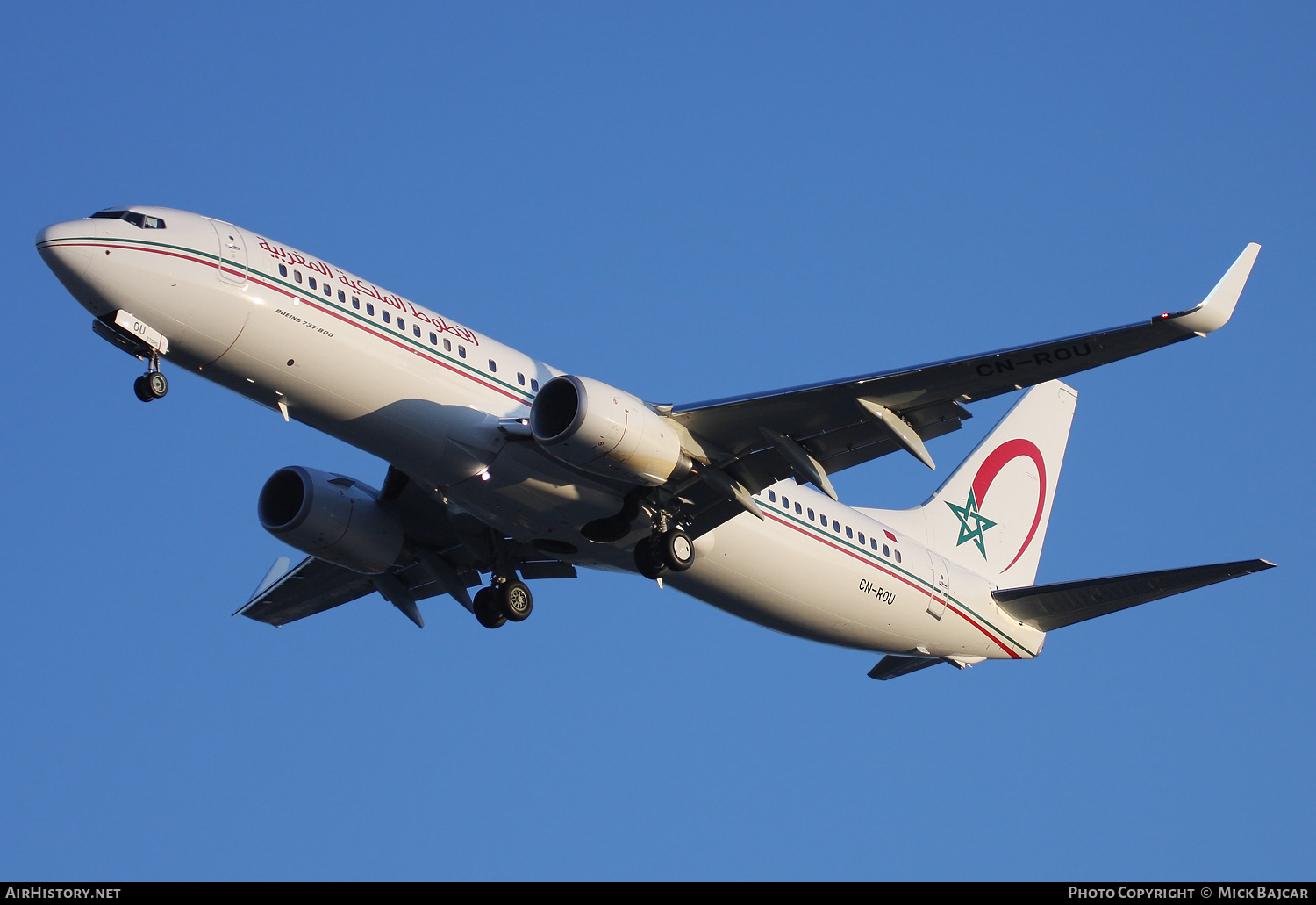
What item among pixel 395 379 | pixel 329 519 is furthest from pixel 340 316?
pixel 329 519

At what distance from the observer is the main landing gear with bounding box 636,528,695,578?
2623cm

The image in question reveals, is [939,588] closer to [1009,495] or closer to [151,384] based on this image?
[1009,495]

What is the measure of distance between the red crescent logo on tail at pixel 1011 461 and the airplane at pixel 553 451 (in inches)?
143

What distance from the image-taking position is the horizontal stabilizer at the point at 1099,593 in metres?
26.4

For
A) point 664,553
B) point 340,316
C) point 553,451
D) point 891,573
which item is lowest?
point 664,553

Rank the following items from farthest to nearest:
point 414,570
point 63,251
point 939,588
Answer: point 414,570, point 939,588, point 63,251

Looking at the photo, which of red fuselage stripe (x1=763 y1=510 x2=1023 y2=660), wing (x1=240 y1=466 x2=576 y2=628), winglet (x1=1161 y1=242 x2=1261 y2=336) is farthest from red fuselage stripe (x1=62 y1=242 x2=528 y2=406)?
winglet (x1=1161 y1=242 x2=1261 y2=336)

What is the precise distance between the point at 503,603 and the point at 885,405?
9.56 metres

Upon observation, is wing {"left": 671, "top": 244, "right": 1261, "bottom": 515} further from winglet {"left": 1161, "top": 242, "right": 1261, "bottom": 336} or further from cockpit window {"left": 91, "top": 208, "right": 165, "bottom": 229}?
cockpit window {"left": 91, "top": 208, "right": 165, "bottom": 229}

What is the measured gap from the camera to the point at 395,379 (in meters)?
24.4

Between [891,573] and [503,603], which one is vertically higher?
[891,573]

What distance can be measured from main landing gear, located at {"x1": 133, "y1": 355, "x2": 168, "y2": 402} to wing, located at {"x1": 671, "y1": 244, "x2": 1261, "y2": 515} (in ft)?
28.9

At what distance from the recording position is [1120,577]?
94.1 ft
